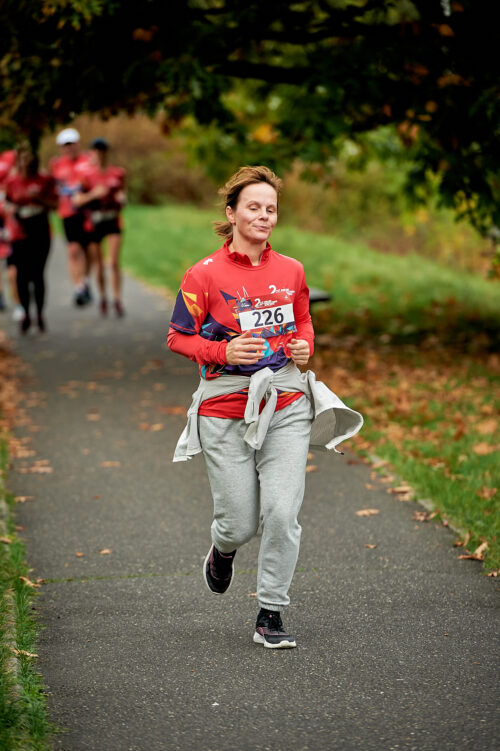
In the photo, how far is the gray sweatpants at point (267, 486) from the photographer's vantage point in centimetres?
430

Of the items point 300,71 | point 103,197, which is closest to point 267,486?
point 300,71

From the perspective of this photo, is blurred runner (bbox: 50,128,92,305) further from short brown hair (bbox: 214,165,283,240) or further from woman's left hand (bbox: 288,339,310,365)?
woman's left hand (bbox: 288,339,310,365)

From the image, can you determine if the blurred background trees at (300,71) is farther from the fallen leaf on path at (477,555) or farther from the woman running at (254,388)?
the woman running at (254,388)

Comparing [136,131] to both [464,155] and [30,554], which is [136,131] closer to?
[464,155]

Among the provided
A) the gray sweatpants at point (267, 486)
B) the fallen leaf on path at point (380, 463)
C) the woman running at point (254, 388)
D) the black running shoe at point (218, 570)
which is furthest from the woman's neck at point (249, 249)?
the fallen leaf on path at point (380, 463)

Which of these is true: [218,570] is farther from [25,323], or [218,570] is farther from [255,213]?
[25,323]

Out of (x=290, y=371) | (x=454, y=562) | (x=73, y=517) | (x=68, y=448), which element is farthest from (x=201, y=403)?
(x=68, y=448)

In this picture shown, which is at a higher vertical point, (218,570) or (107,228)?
(107,228)

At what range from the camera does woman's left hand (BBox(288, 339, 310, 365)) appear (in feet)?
13.9

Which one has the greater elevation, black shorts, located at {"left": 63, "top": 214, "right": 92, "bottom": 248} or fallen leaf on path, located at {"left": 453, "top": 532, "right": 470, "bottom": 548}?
black shorts, located at {"left": 63, "top": 214, "right": 92, "bottom": 248}

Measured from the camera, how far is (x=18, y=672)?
13.3 ft

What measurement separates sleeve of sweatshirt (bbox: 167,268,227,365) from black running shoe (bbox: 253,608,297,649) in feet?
3.59

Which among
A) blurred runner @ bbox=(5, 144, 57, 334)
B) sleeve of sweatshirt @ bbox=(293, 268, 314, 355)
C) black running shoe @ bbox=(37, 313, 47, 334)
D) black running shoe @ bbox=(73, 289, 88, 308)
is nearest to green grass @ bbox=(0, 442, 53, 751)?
sleeve of sweatshirt @ bbox=(293, 268, 314, 355)

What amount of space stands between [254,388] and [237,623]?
1191 mm
